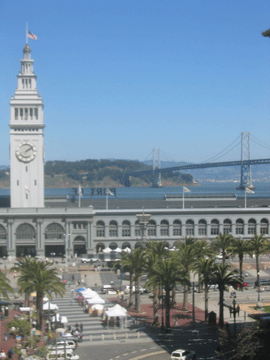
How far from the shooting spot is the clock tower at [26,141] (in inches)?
3698

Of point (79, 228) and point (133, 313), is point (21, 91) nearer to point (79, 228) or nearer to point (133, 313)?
point (79, 228)

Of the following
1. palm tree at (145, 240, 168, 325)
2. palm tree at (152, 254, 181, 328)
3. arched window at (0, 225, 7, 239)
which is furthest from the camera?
arched window at (0, 225, 7, 239)

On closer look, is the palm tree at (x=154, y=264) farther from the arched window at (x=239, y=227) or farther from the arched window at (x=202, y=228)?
the arched window at (x=239, y=227)

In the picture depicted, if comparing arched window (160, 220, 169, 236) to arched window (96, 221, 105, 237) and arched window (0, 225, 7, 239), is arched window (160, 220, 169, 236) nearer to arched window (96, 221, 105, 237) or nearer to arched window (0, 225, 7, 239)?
arched window (96, 221, 105, 237)

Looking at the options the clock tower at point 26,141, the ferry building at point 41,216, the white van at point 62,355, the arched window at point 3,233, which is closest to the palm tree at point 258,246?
the ferry building at point 41,216

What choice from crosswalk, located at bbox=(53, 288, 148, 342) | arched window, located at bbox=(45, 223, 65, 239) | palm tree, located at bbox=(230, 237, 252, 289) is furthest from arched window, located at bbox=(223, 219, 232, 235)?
crosswalk, located at bbox=(53, 288, 148, 342)

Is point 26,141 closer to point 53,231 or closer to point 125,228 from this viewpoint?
point 53,231

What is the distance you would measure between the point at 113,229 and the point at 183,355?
55.3m

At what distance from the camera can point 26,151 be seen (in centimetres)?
9481

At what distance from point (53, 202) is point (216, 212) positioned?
3097 centimetres

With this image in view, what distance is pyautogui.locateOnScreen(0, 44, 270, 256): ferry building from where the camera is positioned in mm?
93250

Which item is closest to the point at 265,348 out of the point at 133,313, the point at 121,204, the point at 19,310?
the point at 133,313

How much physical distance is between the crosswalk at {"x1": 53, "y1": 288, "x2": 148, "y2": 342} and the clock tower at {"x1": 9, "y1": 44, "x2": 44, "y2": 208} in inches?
1394

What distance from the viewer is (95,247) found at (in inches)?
3789
